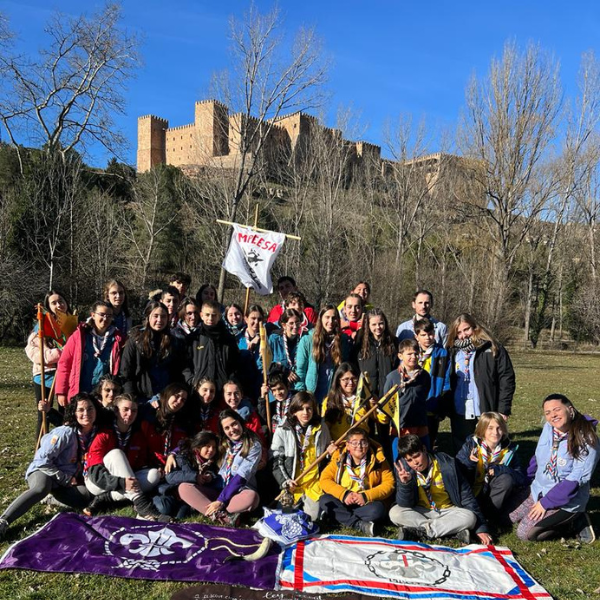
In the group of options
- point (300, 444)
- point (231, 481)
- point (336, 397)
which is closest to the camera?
point (231, 481)

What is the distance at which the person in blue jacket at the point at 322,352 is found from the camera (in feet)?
19.9

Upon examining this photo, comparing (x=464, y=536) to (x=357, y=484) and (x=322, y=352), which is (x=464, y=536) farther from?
(x=322, y=352)

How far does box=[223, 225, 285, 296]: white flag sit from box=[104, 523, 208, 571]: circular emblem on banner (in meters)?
4.36

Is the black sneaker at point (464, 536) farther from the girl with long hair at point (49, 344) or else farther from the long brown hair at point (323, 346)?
the girl with long hair at point (49, 344)

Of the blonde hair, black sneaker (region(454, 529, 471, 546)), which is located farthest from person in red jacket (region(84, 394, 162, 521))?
the blonde hair

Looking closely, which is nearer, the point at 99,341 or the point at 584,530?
the point at 584,530


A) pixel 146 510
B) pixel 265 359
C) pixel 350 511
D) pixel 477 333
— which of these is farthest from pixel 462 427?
pixel 146 510

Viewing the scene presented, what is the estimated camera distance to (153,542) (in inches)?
170

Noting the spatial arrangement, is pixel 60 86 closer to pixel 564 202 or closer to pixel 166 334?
pixel 166 334

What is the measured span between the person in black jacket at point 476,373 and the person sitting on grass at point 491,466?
0.68 meters

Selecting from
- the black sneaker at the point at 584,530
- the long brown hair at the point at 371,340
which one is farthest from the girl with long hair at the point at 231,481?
the black sneaker at the point at 584,530

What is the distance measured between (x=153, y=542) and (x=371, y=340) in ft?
9.97

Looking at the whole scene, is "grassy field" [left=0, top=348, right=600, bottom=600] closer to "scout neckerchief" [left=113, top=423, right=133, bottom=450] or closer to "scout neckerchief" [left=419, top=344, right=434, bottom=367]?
"scout neckerchief" [left=113, top=423, right=133, bottom=450]

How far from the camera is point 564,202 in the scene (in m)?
37.8
